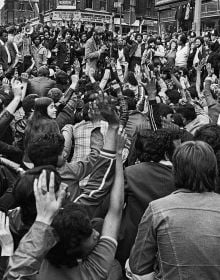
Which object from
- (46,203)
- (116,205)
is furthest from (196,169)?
(46,203)

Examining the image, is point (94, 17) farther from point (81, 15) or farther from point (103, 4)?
point (103, 4)

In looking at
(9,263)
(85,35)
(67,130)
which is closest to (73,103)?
(67,130)

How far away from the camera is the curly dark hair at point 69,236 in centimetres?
247

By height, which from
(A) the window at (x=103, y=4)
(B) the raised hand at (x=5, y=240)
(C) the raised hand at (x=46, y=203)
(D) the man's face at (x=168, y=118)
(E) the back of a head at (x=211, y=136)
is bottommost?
(D) the man's face at (x=168, y=118)

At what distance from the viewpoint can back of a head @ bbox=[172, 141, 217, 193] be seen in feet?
8.65

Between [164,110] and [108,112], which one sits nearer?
[108,112]

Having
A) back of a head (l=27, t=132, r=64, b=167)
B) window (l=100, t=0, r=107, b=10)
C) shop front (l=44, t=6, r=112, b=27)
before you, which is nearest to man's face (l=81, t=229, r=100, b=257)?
back of a head (l=27, t=132, r=64, b=167)

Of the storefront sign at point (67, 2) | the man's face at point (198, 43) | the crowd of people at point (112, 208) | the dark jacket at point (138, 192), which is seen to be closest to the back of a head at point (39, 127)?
the crowd of people at point (112, 208)

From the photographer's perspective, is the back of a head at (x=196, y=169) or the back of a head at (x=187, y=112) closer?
the back of a head at (x=196, y=169)

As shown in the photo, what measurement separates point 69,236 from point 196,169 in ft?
2.33

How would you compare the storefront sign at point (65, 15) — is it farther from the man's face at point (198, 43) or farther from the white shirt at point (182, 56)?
the white shirt at point (182, 56)

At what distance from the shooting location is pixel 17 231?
109 inches

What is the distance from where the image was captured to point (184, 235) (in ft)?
8.27

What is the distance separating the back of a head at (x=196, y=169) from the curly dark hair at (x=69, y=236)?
53 centimetres
